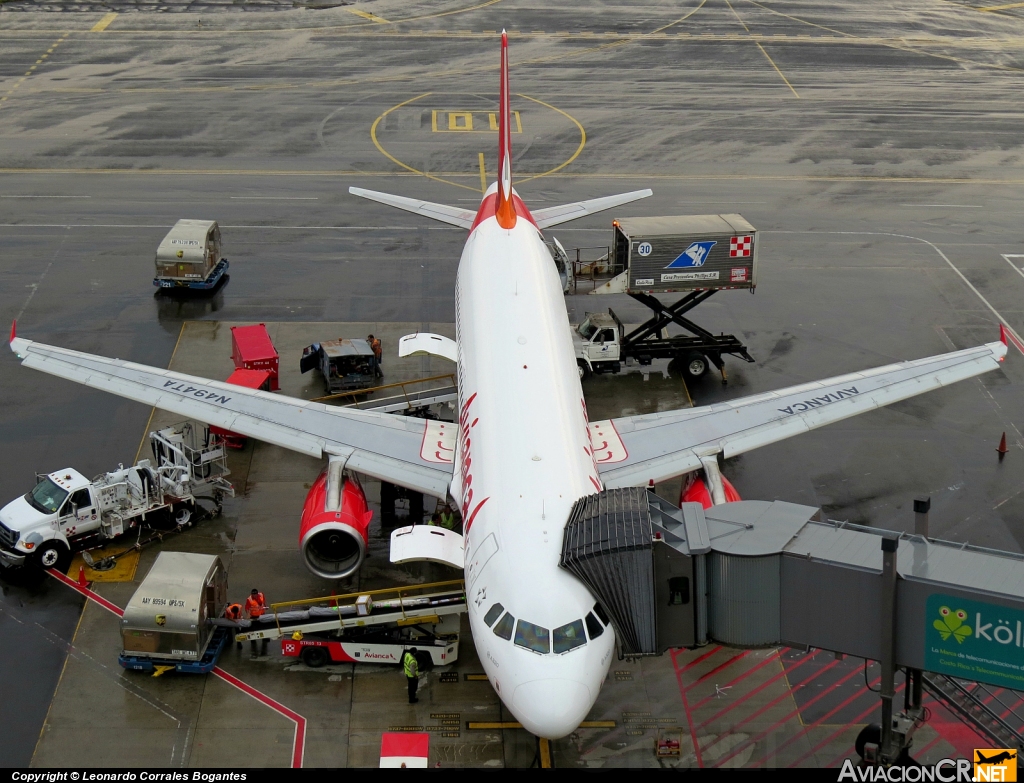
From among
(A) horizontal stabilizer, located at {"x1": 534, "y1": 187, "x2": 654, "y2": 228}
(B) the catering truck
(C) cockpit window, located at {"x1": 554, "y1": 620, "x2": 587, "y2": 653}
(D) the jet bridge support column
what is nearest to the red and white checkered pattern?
(A) horizontal stabilizer, located at {"x1": 534, "y1": 187, "x2": 654, "y2": 228}

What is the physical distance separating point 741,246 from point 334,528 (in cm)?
2356

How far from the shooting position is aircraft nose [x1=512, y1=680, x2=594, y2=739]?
81.8 ft

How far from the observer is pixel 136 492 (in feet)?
126

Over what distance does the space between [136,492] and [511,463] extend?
14.3 m

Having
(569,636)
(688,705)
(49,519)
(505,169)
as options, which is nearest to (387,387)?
(505,169)

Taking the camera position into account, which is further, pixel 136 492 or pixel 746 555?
pixel 136 492

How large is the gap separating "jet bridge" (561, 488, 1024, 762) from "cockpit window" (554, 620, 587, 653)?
0.87 meters

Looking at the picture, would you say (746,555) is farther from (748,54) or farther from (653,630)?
(748,54)

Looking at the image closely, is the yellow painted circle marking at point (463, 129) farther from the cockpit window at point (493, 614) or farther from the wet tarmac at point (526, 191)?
the cockpit window at point (493, 614)

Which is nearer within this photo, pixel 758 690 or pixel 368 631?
pixel 758 690

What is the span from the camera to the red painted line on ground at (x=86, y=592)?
117 feet

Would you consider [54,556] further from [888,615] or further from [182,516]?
[888,615]

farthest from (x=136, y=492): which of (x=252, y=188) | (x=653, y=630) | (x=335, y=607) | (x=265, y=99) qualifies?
(x=265, y=99)

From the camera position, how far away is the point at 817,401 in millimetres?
39938
